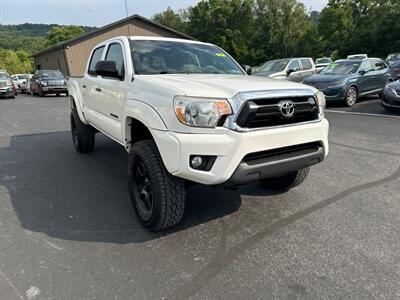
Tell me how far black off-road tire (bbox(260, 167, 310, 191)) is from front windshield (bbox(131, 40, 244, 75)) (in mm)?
1436

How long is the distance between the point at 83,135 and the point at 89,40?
94.7 feet

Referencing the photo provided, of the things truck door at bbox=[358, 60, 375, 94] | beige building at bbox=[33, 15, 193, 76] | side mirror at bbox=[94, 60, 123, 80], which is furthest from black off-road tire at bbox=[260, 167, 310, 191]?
beige building at bbox=[33, 15, 193, 76]

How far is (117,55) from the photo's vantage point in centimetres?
441

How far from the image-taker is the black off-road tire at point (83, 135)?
614cm

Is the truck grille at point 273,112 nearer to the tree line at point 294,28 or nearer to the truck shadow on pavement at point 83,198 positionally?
the truck shadow on pavement at point 83,198

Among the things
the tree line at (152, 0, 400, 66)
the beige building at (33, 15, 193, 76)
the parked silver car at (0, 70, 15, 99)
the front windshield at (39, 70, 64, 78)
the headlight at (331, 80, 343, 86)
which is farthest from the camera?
the tree line at (152, 0, 400, 66)

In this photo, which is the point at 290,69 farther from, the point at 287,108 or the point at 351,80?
the point at 287,108

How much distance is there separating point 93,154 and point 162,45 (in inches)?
111

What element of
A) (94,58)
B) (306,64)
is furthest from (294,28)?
(94,58)

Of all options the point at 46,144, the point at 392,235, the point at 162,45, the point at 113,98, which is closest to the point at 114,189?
the point at 113,98

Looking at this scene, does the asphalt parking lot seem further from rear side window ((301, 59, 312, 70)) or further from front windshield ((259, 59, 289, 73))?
rear side window ((301, 59, 312, 70))

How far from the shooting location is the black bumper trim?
2.87m

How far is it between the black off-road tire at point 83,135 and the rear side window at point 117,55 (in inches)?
68.8

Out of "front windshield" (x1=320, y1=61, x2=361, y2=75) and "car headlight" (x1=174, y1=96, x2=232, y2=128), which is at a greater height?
"car headlight" (x1=174, y1=96, x2=232, y2=128)
